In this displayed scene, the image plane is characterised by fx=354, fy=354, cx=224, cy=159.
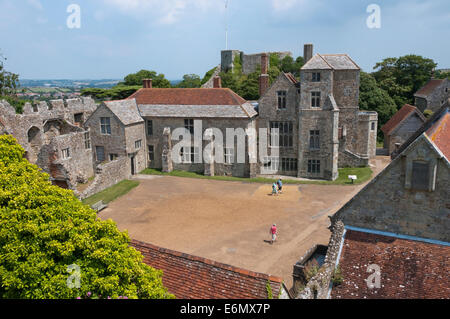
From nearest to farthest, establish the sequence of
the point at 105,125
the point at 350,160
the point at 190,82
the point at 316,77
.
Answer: the point at 316,77 → the point at 105,125 → the point at 350,160 → the point at 190,82

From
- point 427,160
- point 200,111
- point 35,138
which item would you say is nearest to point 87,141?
point 35,138

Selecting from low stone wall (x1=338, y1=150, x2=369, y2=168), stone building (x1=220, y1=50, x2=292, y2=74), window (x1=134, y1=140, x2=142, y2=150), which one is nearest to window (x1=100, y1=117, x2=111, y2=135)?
window (x1=134, y1=140, x2=142, y2=150)

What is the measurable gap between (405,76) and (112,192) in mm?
64534

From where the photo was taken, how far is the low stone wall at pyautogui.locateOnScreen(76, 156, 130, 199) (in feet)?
112

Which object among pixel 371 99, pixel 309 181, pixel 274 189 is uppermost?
pixel 371 99

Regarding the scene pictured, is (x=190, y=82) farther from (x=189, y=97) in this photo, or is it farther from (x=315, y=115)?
(x=315, y=115)

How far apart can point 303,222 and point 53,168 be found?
942 inches

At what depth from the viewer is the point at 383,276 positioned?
41.0 feet

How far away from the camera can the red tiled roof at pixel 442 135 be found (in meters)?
14.9

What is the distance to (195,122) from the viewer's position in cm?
4125

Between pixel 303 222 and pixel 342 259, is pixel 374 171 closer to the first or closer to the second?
pixel 303 222

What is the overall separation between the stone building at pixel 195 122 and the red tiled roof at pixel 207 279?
1054 inches

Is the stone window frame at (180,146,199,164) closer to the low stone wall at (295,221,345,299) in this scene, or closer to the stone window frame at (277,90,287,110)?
the stone window frame at (277,90,287,110)

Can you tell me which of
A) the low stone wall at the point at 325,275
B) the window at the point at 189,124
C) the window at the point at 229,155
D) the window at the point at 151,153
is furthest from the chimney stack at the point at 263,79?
the low stone wall at the point at 325,275
